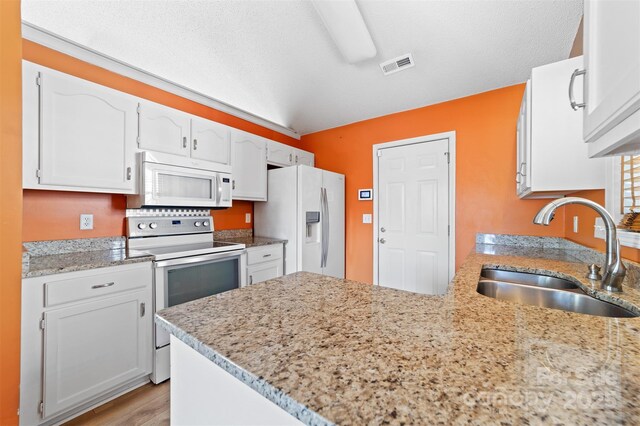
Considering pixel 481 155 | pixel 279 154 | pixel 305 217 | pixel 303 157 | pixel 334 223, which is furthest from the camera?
pixel 303 157

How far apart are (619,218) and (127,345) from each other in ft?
9.76

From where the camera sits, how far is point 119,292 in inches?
66.7

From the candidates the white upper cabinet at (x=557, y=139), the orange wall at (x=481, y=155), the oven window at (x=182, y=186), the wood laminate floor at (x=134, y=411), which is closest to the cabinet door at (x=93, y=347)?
the wood laminate floor at (x=134, y=411)

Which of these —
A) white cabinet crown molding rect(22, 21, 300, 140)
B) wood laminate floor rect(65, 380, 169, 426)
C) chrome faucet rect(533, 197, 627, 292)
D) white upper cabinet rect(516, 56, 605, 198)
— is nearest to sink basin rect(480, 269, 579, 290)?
chrome faucet rect(533, 197, 627, 292)

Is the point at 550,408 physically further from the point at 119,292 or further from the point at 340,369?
the point at 119,292

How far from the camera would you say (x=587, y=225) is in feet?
5.67

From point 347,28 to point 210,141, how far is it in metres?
1.54

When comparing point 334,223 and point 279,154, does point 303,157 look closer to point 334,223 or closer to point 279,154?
point 279,154

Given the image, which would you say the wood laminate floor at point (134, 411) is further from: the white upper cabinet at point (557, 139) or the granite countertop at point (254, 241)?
A: the white upper cabinet at point (557, 139)

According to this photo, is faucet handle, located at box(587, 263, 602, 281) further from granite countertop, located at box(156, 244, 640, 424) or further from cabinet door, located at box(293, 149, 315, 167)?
cabinet door, located at box(293, 149, 315, 167)

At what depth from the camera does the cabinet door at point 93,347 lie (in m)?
1.46

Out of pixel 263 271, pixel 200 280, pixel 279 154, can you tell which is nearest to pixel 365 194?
pixel 279 154

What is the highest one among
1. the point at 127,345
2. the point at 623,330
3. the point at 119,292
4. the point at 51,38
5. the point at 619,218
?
the point at 51,38

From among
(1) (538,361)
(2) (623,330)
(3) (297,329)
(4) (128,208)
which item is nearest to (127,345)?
(4) (128,208)
